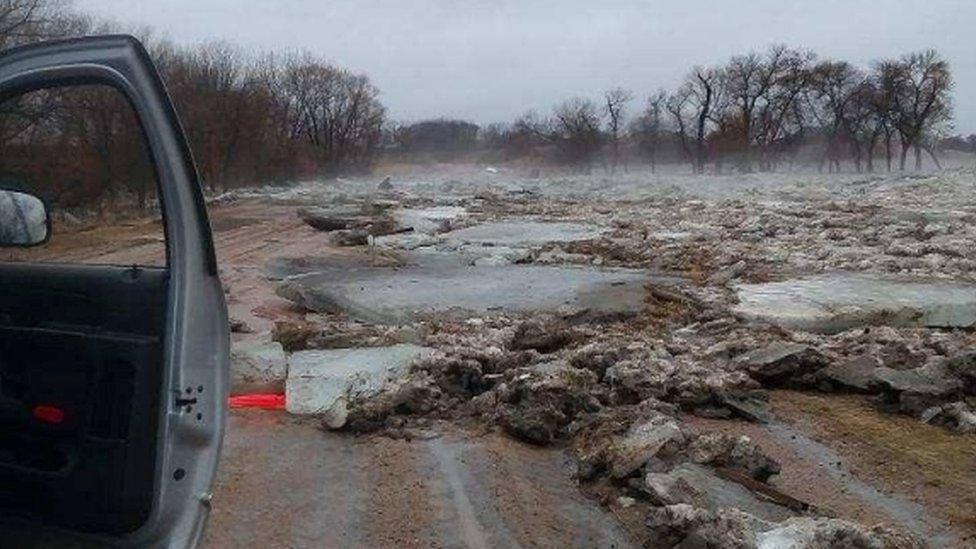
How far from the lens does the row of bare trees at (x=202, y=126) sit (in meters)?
3.05

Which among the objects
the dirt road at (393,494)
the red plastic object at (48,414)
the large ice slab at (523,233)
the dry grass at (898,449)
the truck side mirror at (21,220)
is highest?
the truck side mirror at (21,220)

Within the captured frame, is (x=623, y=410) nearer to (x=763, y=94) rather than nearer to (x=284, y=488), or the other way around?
(x=284, y=488)

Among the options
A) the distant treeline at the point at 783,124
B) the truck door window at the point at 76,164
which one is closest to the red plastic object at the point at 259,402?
the truck door window at the point at 76,164

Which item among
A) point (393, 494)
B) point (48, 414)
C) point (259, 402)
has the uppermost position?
point (48, 414)

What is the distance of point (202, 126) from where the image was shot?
19000mm

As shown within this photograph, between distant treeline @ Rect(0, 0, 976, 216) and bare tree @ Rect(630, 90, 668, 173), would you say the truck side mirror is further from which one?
bare tree @ Rect(630, 90, 668, 173)

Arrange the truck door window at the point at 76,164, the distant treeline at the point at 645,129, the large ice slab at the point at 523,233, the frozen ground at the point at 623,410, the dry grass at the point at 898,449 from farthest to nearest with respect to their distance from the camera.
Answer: the distant treeline at the point at 645,129 < the large ice slab at the point at 523,233 < the dry grass at the point at 898,449 < the frozen ground at the point at 623,410 < the truck door window at the point at 76,164

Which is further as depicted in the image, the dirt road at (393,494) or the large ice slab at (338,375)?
the large ice slab at (338,375)

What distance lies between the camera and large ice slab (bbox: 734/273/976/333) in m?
7.86

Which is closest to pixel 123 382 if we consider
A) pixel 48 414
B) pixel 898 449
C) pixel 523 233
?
pixel 48 414

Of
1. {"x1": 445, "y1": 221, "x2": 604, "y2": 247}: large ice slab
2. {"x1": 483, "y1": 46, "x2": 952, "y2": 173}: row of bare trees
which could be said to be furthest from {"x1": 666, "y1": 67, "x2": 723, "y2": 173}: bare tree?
{"x1": 445, "y1": 221, "x2": 604, "y2": 247}: large ice slab

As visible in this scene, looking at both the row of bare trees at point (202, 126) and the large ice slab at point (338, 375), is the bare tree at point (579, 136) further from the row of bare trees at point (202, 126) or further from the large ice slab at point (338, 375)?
the large ice slab at point (338, 375)

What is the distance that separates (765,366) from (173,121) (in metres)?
4.85

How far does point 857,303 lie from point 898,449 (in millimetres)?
3752
